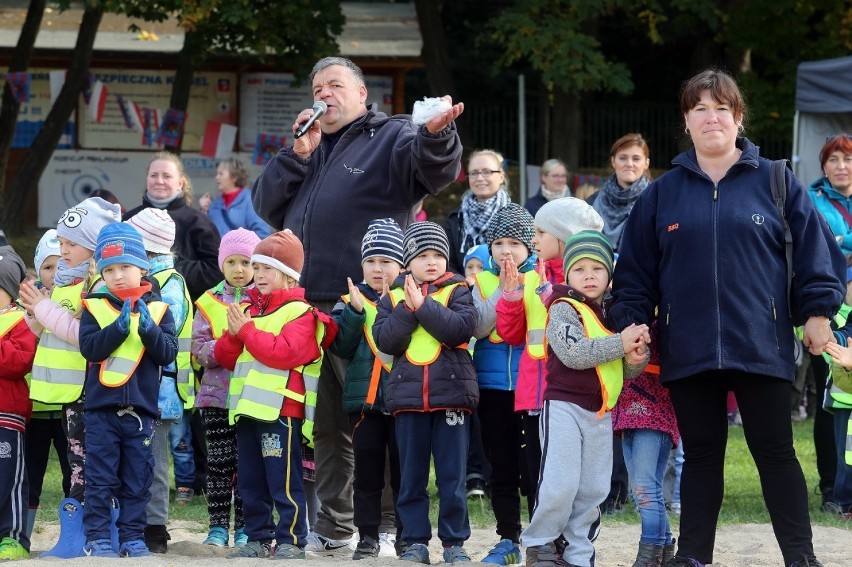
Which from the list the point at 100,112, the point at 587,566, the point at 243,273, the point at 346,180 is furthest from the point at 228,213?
the point at 100,112

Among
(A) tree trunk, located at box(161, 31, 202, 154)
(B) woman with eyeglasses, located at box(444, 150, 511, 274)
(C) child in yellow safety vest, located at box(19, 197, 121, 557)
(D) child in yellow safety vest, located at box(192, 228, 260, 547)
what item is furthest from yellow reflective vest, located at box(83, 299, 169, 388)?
(A) tree trunk, located at box(161, 31, 202, 154)

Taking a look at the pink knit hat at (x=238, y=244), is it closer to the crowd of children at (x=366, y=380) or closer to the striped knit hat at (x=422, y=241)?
the crowd of children at (x=366, y=380)

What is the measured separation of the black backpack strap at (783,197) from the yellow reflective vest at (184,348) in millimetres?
2922

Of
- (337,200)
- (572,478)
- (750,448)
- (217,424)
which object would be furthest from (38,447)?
(750,448)

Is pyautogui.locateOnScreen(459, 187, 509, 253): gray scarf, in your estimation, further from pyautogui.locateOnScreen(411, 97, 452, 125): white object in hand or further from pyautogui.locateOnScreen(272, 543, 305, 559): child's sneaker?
pyautogui.locateOnScreen(272, 543, 305, 559): child's sneaker

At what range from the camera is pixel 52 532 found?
698 cm

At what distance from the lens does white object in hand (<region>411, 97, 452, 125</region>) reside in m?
5.70

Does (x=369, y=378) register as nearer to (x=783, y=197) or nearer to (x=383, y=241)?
(x=383, y=241)

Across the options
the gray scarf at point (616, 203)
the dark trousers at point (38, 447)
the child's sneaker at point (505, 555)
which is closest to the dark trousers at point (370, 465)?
the child's sneaker at point (505, 555)

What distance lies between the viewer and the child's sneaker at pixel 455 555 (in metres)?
5.67

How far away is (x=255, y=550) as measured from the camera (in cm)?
588

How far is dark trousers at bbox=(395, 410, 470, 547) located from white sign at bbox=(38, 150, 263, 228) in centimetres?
1212

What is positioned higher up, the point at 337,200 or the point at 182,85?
the point at 182,85

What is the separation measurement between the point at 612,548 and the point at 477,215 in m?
2.43
